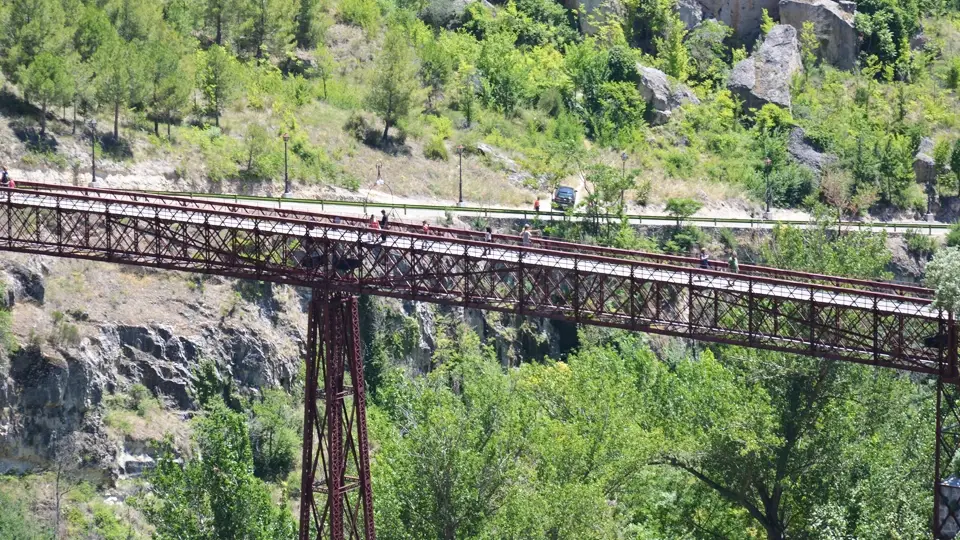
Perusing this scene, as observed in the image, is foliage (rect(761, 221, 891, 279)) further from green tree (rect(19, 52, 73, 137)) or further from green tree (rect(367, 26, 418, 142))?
green tree (rect(19, 52, 73, 137))

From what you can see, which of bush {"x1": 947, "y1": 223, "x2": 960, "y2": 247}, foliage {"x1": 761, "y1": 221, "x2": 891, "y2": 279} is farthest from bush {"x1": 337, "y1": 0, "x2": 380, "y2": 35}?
foliage {"x1": 761, "y1": 221, "x2": 891, "y2": 279}

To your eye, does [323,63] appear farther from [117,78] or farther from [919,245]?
[919,245]

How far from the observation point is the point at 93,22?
92.3m

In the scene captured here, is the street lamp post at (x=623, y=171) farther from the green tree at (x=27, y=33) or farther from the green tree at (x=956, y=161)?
the green tree at (x=27, y=33)

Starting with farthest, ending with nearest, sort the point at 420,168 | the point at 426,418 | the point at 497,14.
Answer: the point at 497,14
the point at 420,168
the point at 426,418

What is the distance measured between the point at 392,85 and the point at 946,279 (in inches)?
1950

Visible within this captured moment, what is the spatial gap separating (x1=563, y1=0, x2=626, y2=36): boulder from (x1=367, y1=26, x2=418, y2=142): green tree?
70.0 ft

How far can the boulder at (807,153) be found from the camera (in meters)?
118

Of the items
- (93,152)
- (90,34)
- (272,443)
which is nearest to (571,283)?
(272,443)

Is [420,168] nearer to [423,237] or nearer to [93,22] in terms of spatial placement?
[93,22]

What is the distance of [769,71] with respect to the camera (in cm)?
12300

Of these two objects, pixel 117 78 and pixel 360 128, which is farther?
pixel 360 128

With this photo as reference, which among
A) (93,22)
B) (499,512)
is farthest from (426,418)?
(93,22)

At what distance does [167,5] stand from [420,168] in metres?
15.0
